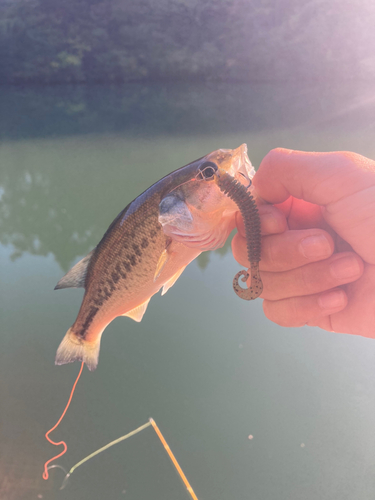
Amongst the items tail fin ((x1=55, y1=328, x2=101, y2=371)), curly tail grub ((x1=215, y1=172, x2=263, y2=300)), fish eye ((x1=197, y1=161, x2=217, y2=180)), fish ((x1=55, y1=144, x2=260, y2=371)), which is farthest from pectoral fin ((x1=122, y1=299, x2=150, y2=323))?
fish eye ((x1=197, y1=161, x2=217, y2=180))

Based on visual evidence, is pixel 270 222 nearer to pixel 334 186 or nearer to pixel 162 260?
pixel 334 186

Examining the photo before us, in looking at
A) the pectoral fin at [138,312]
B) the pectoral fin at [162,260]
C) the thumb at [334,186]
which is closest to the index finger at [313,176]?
the thumb at [334,186]

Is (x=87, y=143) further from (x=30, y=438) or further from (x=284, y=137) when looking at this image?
(x=30, y=438)

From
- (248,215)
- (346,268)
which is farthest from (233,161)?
(346,268)

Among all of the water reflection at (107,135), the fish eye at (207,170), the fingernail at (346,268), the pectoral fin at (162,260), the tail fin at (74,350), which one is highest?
the water reflection at (107,135)

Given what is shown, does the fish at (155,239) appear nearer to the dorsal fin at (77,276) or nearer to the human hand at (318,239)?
the dorsal fin at (77,276)
